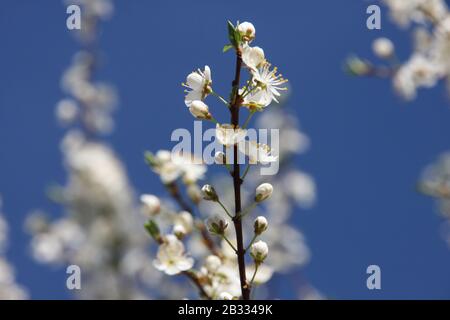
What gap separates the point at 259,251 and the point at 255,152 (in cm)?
38

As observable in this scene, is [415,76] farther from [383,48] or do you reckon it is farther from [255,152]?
[255,152]

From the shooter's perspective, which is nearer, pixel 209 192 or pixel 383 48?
pixel 209 192

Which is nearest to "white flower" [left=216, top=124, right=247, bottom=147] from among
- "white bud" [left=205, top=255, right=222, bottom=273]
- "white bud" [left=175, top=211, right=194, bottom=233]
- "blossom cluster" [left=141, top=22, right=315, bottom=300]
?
"blossom cluster" [left=141, top=22, right=315, bottom=300]

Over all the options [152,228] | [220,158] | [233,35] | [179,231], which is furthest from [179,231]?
[233,35]

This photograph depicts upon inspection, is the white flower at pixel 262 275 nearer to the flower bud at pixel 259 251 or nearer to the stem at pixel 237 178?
the flower bud at pixel 259 251

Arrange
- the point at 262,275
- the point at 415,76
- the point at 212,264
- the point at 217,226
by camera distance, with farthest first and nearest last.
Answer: the point at 415,76, the point at 262,275, the point at 212,264, the point at 217,226

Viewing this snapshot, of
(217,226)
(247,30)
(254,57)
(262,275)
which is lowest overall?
(262,275)

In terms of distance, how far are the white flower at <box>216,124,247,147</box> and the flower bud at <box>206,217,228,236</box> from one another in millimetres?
325

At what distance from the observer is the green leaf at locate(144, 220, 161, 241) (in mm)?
2607

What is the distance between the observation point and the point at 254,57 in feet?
6.49

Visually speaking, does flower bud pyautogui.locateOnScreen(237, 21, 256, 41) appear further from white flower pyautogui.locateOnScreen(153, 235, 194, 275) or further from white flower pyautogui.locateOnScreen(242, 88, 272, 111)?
white flower pyautogui.locateOnScreen(153, 235, 194, 275)

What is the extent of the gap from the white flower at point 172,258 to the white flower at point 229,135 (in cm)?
84
